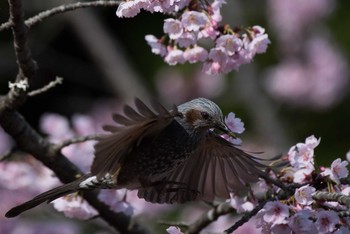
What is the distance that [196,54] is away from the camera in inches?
105

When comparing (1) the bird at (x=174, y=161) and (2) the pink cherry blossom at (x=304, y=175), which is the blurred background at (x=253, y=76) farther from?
(2) the pink cherry blossom at (x=304, y=175)

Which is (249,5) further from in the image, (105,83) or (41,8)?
(41,8)

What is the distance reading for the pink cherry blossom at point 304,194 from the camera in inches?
87.8

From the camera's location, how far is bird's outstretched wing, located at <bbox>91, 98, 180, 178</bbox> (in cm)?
221

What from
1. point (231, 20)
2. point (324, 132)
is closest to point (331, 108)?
point (324, 132)

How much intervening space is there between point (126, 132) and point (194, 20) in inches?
17.0

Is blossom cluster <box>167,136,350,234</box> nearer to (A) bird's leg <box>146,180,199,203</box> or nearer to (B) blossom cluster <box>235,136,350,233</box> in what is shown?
(B) blossom cluster <box>235,136,350,233</box>

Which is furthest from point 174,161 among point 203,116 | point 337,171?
point 337,171

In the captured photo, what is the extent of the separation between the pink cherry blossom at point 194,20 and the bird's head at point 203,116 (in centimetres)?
24

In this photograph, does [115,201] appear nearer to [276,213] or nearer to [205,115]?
[205,115]

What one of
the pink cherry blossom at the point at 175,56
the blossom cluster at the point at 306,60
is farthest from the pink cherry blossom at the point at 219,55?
the blossom cluster at the point at 306,60

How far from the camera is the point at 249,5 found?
8820 mm

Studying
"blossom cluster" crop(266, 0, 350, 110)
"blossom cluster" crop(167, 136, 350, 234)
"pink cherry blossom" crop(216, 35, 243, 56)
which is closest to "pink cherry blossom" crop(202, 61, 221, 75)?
"pink cherry blossom" crop(216, 35, 243, 56)

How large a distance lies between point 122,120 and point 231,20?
4504 millimetres
